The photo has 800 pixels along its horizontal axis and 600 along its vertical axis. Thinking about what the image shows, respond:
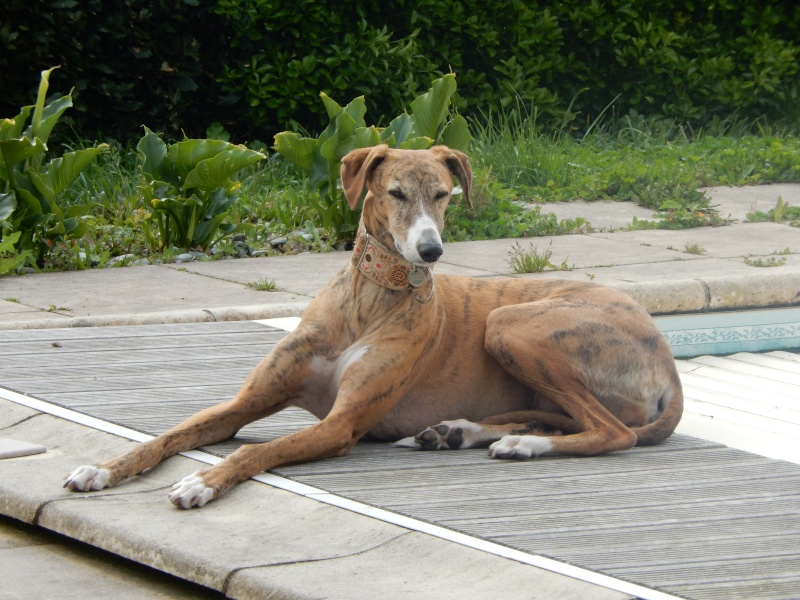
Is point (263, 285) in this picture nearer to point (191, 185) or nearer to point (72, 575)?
point (191, 185)

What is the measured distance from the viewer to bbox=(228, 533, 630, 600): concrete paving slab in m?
3.27

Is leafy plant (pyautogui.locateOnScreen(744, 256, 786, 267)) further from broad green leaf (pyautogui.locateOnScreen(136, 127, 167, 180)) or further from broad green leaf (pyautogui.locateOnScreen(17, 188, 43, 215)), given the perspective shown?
broad green leaf (pyautogui.locateOnScreen(17, 188, 43, 215))

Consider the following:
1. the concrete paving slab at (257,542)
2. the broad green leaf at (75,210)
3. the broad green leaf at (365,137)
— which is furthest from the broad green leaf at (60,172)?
the concrete paving slab at (257,542)

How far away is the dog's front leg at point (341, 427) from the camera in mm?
4109

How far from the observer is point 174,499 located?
3955 mm

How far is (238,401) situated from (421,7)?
28.7ft

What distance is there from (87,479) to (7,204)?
13.0 ft

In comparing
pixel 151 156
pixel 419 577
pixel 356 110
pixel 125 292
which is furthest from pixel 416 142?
pixel 419 577

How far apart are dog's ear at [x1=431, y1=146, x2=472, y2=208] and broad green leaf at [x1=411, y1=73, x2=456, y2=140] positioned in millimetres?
4248

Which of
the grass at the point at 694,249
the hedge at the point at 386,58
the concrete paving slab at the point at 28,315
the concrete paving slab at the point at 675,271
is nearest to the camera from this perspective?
the concrete paving slab at the point at 28,315

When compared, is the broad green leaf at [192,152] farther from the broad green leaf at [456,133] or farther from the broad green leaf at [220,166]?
the broad green leaf at [456,133]

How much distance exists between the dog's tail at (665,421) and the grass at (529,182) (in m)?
4.40

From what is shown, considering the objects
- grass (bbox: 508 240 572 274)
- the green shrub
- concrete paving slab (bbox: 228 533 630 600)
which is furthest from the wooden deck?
the green shrub

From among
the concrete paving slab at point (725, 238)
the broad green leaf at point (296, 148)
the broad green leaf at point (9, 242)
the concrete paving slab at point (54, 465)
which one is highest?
the broad green leaf at point (296, 148)
